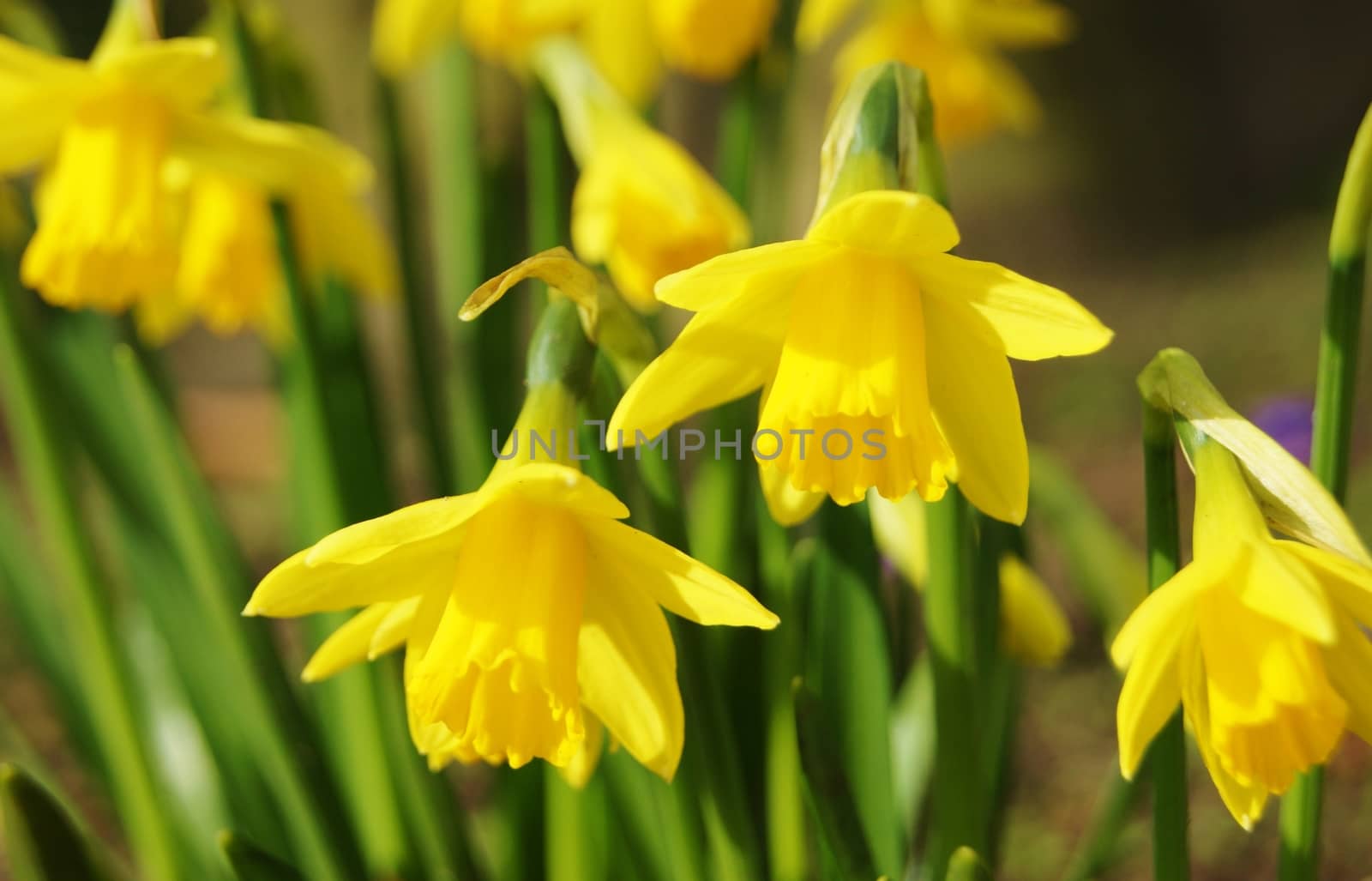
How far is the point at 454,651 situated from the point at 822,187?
0.37 m

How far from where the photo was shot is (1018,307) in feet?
2.16

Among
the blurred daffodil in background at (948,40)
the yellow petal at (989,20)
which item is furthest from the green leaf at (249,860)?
the yellow petal at (989,20)

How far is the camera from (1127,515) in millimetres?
2637

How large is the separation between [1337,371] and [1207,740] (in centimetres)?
26

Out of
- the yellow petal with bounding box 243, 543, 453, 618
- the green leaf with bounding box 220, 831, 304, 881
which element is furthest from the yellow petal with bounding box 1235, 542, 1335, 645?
the green leaf with bounding box 220, 831, 304, 881

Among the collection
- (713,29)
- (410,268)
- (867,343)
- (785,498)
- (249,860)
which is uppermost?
(713,29)

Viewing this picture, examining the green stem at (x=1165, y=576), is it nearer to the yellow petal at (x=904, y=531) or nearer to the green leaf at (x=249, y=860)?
the yellow petal at (x=904, y=531)

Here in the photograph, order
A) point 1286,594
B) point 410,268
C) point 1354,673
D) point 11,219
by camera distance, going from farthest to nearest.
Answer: point 410,268
point 11,219
point 1354,673
point 1286,594

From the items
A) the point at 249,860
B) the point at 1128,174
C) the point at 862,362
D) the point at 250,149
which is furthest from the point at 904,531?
the point at 1128,174

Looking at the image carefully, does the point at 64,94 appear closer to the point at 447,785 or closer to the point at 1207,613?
the point at 447,785

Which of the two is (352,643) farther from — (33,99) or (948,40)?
(948,40)

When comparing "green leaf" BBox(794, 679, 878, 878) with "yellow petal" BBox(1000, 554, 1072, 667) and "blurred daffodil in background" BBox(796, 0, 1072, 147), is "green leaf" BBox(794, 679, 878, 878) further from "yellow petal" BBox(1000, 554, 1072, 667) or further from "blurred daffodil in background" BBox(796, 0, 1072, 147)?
"blurred daffodil in background" BBox(796, 0, 1072, 147)

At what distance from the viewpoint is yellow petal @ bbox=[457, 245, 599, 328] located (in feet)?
2.15

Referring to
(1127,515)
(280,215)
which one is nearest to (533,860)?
(280,215)
